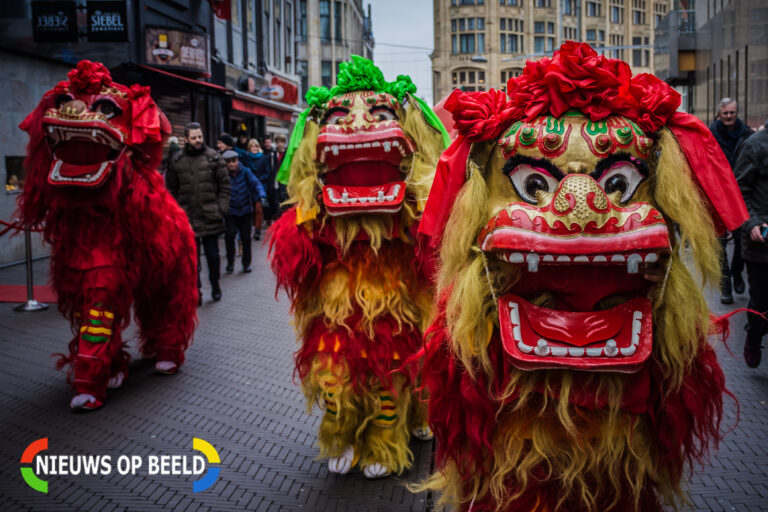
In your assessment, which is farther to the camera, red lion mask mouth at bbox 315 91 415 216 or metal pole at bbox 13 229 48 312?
metal pole at bbox 13 229 48 312

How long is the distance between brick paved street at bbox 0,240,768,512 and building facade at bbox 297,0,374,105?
36373mm

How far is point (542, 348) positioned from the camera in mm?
2121

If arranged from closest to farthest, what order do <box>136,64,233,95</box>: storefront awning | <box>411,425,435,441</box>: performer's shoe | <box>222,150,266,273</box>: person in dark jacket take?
1. <box>411,425,435,441</box>: performer's shoe
2. <box>222,150,266,273</box>: person in dark jacket
3. <box>136,64,233,95</box>: storefront awning

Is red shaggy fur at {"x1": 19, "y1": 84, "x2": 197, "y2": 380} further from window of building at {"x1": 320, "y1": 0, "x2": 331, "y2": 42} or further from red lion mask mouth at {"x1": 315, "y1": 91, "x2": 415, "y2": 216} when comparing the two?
window of building at {"x1": 320, "y1": 0, "x2": 331, "y2": 42}

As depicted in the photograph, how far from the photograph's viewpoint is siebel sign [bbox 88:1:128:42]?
12.1m

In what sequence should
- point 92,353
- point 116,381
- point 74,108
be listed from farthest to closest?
point 116,381, point 92,353, point 74,108

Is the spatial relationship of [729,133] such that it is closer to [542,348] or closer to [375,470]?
[375,470]

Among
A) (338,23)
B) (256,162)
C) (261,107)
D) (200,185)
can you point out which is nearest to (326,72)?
(338,23)

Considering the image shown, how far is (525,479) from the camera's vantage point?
220 centimetres

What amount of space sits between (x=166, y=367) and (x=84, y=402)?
835 mm

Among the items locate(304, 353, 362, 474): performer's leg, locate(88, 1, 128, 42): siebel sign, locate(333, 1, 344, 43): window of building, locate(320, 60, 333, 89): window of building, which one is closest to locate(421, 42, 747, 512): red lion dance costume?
locate(304, 353, 362, 474): performer's leg

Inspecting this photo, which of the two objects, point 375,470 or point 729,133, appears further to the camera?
point 729,133

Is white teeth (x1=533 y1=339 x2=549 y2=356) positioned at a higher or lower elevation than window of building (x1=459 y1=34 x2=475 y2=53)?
lower

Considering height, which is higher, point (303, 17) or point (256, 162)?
point (303, 17)
